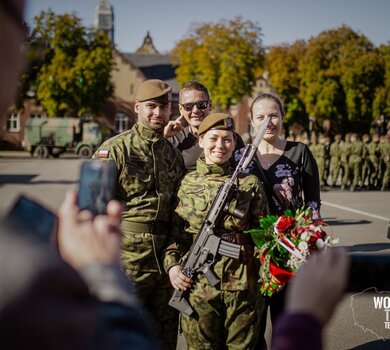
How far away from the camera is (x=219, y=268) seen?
326cm

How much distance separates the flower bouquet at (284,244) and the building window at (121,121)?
199 ft

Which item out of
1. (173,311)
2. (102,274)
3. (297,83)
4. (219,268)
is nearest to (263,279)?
(219,268)

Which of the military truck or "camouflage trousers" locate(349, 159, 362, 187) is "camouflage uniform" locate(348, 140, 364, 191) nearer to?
"camouflage trousers" locate(349, 159, 362, 187)

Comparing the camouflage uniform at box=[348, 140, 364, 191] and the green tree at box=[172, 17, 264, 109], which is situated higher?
the green tree at box=[172, 17, 264, 109]

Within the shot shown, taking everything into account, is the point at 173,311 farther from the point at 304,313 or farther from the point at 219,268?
the point at 304,313

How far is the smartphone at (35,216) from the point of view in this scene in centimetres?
81

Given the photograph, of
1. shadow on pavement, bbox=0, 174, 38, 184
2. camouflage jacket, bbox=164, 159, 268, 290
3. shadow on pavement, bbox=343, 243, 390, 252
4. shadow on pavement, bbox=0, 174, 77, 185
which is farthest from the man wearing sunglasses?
shadow on pavement, bbox=0, 174, 38, 184

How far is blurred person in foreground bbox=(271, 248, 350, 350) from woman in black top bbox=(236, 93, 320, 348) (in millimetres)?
2789

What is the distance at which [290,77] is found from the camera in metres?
51.6

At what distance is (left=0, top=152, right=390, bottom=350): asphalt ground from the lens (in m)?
4.91

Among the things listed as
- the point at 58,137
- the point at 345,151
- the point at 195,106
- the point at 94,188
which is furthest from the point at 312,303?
the point at 58,137

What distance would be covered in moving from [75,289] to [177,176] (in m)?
3.08

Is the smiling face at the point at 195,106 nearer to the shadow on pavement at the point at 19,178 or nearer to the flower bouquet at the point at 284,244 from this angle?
the flower bouquet at the point at 284,244

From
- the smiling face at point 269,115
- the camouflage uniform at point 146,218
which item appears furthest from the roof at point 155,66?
the camouflage uniform at point 146,218
